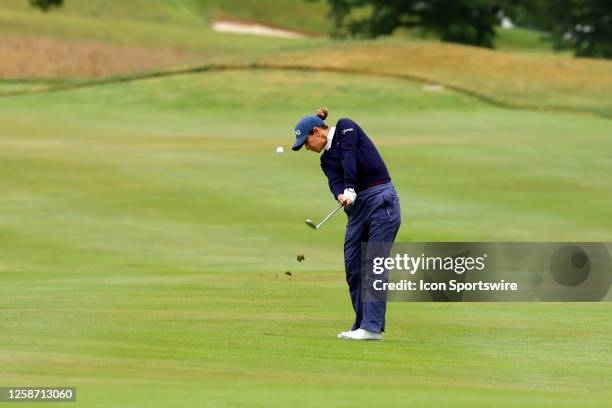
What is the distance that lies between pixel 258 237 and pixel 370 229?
11.3 metres

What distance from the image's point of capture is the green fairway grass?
10.6 metres

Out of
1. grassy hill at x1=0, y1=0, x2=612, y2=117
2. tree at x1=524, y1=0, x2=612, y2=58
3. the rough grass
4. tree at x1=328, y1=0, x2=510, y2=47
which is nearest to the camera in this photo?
the rough grass

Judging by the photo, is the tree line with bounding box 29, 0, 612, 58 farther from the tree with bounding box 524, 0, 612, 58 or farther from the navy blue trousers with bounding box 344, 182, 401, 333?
the navy blue trousers with bounding box 344, 182, 401, 333

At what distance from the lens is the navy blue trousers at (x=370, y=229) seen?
12719 mm

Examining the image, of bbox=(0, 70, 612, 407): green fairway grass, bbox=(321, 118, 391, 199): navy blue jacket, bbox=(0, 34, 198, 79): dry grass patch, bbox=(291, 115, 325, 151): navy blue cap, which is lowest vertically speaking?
bbox=(0, 34, 198, 79): dry grass patch

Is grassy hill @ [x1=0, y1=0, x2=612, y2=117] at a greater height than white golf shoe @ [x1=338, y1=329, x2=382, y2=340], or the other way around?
white golf shoe @ [x1=338, y1=329, x2=382, y2=340]

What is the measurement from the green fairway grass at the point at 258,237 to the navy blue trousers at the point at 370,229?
0.29 m

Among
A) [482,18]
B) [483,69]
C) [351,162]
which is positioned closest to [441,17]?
[482,18]

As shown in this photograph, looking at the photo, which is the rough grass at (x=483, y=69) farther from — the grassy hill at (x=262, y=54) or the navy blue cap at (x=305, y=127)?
the navy blue cap at (x=305, y=127)

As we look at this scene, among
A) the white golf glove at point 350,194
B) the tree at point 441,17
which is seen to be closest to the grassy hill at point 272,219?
the white golf glove at point 350,194

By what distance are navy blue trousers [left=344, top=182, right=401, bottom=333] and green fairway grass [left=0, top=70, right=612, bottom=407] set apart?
11.5 inches

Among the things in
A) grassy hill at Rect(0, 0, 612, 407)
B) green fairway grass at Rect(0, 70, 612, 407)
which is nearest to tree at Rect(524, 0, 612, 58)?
grassy hill at Rect(0, 0, 612, 407)

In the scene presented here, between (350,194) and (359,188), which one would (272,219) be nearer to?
(359,188)

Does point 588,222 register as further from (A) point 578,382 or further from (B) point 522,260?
(A) point 578,382
